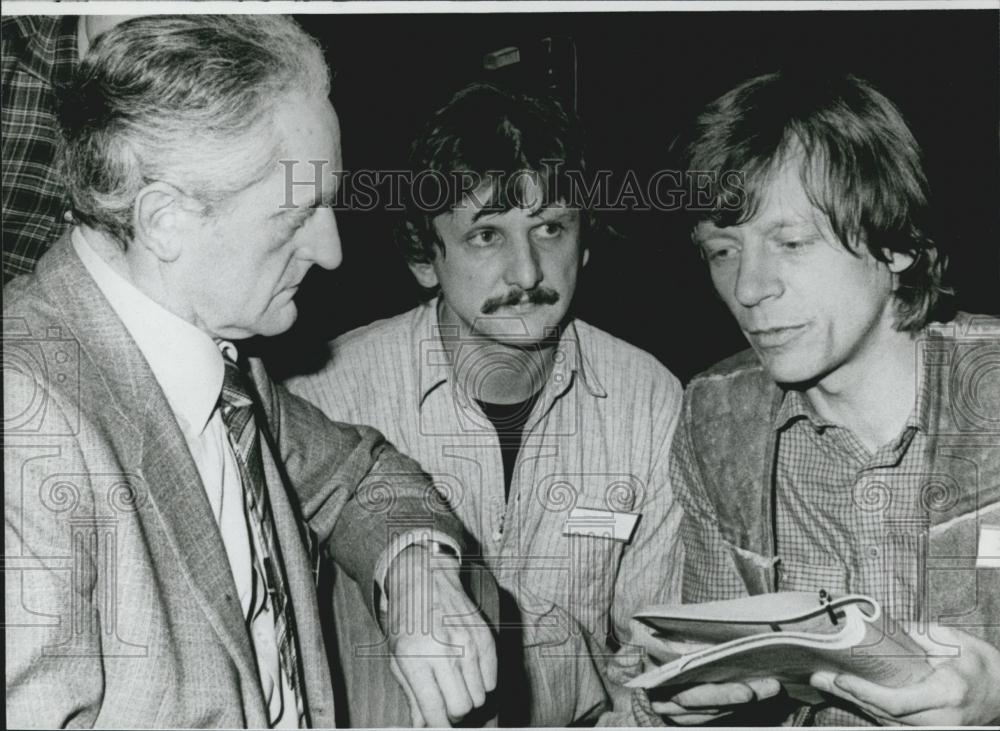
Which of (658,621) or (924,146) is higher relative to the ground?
(924,146)

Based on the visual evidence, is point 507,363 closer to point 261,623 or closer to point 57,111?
point 261,623

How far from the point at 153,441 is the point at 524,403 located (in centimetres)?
68

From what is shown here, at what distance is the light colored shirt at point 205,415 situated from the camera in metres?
1.66

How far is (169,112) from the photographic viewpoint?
166 cm

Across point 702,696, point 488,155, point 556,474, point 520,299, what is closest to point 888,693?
point 702,696

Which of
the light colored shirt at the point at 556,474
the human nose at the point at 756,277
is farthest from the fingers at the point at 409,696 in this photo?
the human nose at the point at 756,277

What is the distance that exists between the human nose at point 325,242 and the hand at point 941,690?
1114 millimetres

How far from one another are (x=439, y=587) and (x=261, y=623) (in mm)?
295

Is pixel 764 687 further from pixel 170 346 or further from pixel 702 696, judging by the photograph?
pixel 170 346

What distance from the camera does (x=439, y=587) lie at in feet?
5.90

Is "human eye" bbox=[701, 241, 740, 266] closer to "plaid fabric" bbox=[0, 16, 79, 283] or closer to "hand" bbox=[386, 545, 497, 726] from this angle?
"hand" bbox=[386, 545, 497, 726]

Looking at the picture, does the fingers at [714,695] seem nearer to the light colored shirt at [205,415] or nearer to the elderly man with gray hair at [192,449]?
the elderly man with gray hair at [192,449]

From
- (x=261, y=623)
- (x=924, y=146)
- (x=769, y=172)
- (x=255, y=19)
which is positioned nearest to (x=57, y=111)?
(x=255, y=19)

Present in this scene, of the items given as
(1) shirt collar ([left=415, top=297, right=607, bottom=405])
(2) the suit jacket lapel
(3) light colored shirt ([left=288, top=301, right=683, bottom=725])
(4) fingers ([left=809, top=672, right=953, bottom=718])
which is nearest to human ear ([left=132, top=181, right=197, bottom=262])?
(2) the suit jacket lapel
